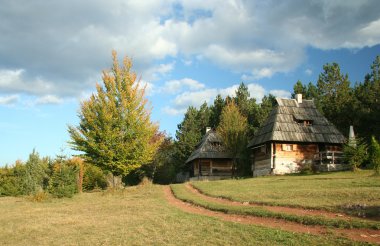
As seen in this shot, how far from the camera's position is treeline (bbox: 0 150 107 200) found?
2464cm

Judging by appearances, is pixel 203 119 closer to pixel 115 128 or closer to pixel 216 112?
pixel 216 112

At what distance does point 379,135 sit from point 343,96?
7953 mm

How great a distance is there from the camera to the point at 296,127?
111ft

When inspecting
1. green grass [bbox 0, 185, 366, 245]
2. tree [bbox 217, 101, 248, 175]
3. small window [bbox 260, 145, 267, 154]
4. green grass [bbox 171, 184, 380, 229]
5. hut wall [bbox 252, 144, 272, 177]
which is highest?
tree [bbox 217, 101, 248, 175]

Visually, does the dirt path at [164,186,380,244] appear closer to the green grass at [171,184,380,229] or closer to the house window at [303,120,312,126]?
the green grass at [171,184,380,229]

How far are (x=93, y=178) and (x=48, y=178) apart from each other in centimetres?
587

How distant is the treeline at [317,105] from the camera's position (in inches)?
1486

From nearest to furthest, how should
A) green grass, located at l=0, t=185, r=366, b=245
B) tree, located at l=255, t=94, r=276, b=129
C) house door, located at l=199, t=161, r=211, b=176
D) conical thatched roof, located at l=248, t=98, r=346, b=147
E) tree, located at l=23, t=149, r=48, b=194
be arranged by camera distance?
green grass, located at l=0, t=185, r=366, b=245 → tree, located at l=23, t=149, r=48, b=194 → conical thatched roof, located at l=248, t=98, r=346, b=147 → house door, located at l=199, t=161, r=211, b=176 → tree, located at l=255, t=94, r=276, b=129

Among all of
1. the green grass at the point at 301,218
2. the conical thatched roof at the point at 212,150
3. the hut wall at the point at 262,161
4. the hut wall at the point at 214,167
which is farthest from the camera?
the hut wall at the point at 214,167

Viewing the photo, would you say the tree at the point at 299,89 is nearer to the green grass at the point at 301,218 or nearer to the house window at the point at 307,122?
the house window at the point at 307,122

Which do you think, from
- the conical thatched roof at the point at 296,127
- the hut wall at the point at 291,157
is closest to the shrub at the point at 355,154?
the conical thatched roof at the point at 296,127

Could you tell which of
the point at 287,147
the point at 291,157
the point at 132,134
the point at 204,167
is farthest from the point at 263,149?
the point at 132,134

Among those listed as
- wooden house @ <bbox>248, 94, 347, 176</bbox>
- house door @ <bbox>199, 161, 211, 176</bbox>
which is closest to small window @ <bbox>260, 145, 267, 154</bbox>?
wooden house @ <bbox>248, 94, 347, 176</bbox>

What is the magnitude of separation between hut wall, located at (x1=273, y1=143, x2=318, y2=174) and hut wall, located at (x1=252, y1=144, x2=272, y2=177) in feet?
2.95
